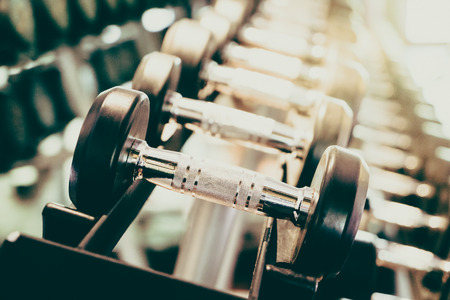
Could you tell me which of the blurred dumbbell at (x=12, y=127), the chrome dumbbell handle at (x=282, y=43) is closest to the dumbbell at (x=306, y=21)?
the chrome dumbbell handle at (x=282, y=43)

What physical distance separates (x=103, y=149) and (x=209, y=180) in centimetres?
13

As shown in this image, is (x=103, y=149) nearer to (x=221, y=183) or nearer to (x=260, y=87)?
(x=221, y=183)

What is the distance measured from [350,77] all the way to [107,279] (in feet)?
2.37

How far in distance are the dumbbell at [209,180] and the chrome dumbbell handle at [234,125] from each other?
6.4 inches

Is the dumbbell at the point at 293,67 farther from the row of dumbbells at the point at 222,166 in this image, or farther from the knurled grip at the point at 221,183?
the knurled grip at the point at 221,183

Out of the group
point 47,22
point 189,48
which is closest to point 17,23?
point 47,22

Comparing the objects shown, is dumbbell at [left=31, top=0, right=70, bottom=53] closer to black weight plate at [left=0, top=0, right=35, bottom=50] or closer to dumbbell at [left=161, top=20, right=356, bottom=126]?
black weight plate at [left=0, top=0, right=35, bottom=50]

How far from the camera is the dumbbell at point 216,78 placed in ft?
2.57

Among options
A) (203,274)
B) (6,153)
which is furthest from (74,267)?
(6,153)

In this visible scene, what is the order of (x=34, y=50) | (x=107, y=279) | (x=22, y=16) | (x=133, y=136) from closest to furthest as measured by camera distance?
(x=107, y=279)
(x=133, y=136)
(x=22, y=16)
(x=34, y=50)

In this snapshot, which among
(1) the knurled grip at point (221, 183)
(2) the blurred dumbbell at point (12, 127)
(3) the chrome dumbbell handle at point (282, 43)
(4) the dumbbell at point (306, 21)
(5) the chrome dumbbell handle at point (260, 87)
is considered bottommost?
(2) the blurred dumbbell at point (12, 127)

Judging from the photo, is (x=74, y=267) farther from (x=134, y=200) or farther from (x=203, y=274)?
(x=203, y=274)

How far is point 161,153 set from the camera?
481 millimetres

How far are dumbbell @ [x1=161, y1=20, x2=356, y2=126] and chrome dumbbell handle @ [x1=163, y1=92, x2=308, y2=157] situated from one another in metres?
0.15
